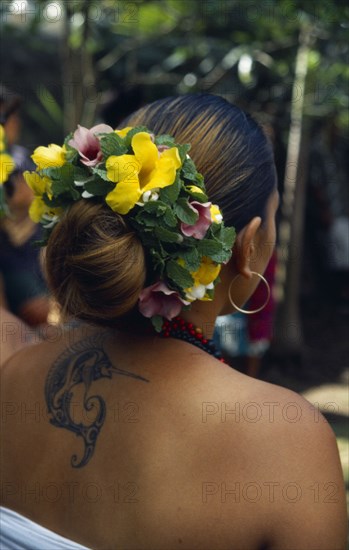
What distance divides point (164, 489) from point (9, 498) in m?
0.43

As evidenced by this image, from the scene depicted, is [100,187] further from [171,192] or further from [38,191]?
[38,191]

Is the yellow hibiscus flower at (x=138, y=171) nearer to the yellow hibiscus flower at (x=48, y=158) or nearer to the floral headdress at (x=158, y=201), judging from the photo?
the floral headdress at (x=158, y=201)

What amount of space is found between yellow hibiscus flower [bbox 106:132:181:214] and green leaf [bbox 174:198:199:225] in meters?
0.05

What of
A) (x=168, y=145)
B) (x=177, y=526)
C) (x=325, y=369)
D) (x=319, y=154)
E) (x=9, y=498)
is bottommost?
(x=325, y=369)

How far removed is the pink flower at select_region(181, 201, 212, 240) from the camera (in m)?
1.69

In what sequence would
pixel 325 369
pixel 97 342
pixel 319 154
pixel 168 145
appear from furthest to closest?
pixel 319 154 → pixel 325 369 → pixel 97 342 → pixel 168 145

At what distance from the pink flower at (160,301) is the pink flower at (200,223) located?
0.12m

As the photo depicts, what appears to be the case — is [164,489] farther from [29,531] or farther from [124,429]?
[29,531]

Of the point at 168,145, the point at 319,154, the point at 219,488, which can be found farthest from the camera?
the point at 319,154

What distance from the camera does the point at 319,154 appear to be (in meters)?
8.63

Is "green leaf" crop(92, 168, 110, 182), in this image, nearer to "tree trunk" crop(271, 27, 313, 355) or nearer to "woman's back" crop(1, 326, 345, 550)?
"woman's back" crop(1, 326, 345, 550)

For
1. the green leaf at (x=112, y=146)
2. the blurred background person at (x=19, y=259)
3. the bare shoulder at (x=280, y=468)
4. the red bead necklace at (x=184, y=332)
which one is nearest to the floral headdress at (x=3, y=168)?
the green leaf at (x=112, y=146)

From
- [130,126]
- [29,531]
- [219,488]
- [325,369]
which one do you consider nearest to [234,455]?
[219,488]

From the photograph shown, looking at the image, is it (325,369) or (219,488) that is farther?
(325,369)
